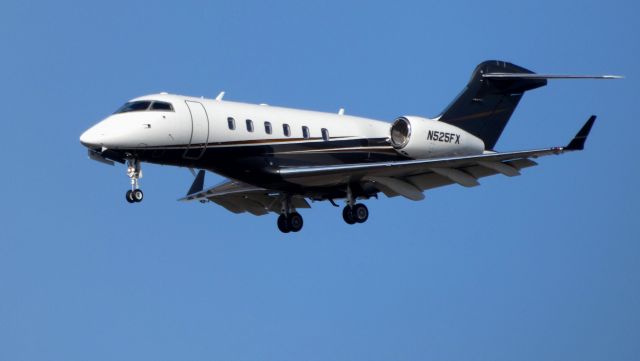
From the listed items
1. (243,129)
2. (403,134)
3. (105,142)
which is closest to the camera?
(105,142)

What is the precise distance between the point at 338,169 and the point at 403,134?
2.39 metres

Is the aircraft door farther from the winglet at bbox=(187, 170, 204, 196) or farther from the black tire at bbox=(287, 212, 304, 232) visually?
the winglet at bbox=(187, 170, 204, 196)

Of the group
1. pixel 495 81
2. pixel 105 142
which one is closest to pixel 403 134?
pixel 495 81

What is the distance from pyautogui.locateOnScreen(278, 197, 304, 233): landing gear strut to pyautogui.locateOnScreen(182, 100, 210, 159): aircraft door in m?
3.65

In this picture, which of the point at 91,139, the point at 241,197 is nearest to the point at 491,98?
the point at 241,197

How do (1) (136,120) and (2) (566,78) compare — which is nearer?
(1) (136,120)

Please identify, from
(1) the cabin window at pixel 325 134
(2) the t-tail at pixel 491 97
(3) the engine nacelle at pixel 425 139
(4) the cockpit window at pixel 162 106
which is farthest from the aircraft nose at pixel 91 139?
(2) the t-tail at pixel 491 97

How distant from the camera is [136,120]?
26.7m

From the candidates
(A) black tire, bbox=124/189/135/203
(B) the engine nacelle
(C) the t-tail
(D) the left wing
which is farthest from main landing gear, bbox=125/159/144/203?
(C) the t-tail

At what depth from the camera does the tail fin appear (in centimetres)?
3177

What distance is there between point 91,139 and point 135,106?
4.58 feet

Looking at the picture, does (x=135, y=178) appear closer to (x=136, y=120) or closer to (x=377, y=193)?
(x=136, y=120)

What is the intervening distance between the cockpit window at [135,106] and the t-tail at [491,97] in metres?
8.27

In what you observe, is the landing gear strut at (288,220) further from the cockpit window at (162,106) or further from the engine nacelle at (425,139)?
the cockpit window at (162,106)
